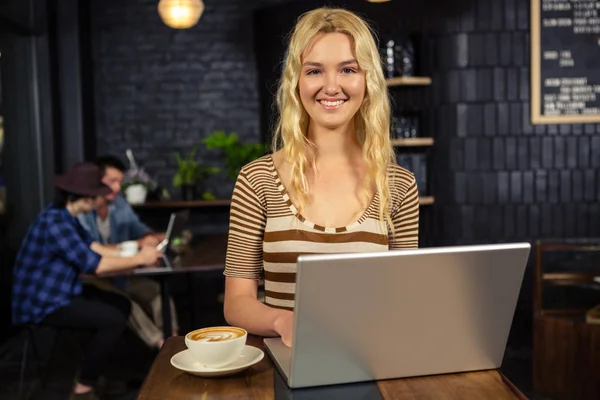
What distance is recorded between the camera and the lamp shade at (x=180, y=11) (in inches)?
210

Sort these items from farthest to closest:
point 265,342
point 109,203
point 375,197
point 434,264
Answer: point 109,203, point 375,197, point 265,342, point 434,264

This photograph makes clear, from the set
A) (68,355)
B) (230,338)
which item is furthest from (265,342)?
(68,355)

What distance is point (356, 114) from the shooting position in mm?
1769

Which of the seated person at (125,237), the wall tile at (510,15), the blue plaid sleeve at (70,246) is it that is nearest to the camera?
the blue plaid sleeve at (70,246)

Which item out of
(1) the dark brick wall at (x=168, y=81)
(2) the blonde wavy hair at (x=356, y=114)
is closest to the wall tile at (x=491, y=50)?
(1) the dark brick wall at (x=168, y=81)

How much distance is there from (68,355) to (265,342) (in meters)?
3.93

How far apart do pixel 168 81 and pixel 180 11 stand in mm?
1455

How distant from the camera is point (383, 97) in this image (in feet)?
5.60

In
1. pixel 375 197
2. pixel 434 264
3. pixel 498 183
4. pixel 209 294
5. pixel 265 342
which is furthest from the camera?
pixel 209 294

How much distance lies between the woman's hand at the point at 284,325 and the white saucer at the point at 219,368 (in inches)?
2.7

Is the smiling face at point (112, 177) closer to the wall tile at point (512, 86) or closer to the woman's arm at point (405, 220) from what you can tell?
the wall tile at point (512, 86)

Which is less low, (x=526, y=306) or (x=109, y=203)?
(x=109, y=203)

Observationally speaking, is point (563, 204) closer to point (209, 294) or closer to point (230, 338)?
point (209, 294)

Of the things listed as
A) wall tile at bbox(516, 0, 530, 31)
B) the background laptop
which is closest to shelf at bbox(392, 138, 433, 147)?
wall tile at bbox(516, 0, 530, 31)
